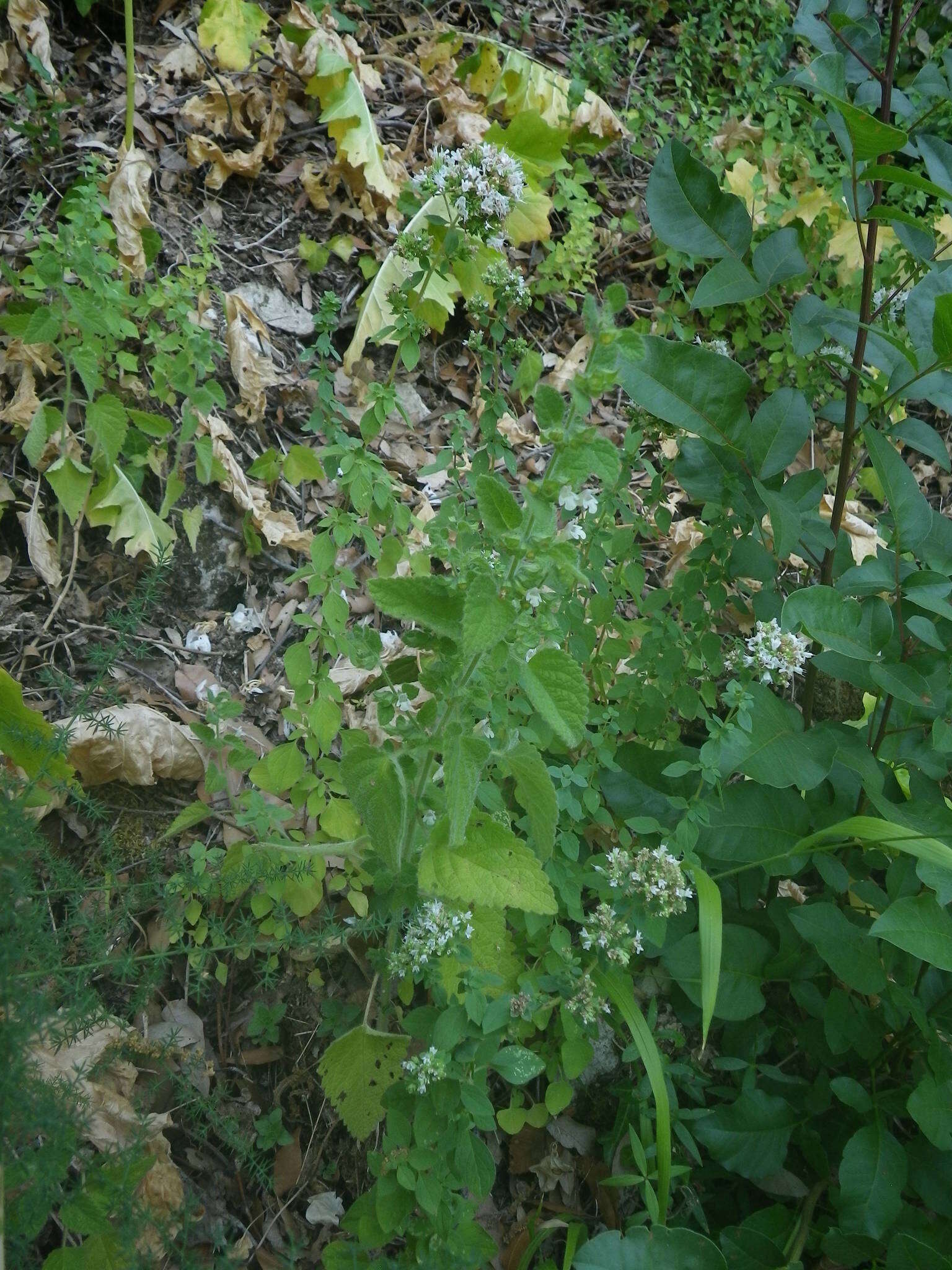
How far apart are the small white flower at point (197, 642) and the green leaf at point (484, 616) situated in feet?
3.87

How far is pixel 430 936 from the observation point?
148 cm

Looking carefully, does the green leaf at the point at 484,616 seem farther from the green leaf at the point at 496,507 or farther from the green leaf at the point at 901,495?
the green leaf at the point at 901,495

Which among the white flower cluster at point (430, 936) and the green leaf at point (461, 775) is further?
the white flower cluster at point (430, 936)

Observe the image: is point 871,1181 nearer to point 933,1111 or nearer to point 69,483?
point 933,1111

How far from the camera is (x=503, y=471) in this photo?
9.73 ft

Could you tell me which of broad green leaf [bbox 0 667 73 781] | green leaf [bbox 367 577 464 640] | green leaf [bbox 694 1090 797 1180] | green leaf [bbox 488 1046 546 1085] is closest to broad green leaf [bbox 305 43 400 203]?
broad green leaf [bbox 0 667 73 781]

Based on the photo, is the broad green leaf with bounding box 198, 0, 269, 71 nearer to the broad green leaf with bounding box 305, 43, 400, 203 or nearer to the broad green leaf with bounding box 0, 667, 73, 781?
the broad green leaf with bounding box 305, 43, 400, 203

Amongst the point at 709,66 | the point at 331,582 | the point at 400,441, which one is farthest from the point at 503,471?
the point at 709,66

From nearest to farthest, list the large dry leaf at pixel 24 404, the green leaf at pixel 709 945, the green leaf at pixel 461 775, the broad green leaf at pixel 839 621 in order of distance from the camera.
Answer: the green leaf at pixel 461 775
the green leaf at pixel 709 945
the broad green leaf at pixel 839 621
the large dry leaf at pixel 24 404

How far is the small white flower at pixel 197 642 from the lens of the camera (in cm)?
229

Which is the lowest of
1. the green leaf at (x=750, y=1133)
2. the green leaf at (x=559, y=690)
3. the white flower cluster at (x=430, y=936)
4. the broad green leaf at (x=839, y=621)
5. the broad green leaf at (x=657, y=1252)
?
the green leaf at (x=750, y=1133)

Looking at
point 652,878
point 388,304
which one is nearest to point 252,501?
point 388,304

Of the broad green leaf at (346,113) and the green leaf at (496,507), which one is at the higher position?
the broad green leaf at (346,113)

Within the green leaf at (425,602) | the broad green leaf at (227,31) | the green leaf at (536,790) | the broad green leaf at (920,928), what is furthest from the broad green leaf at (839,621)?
the broad green leaf at (227,31)
